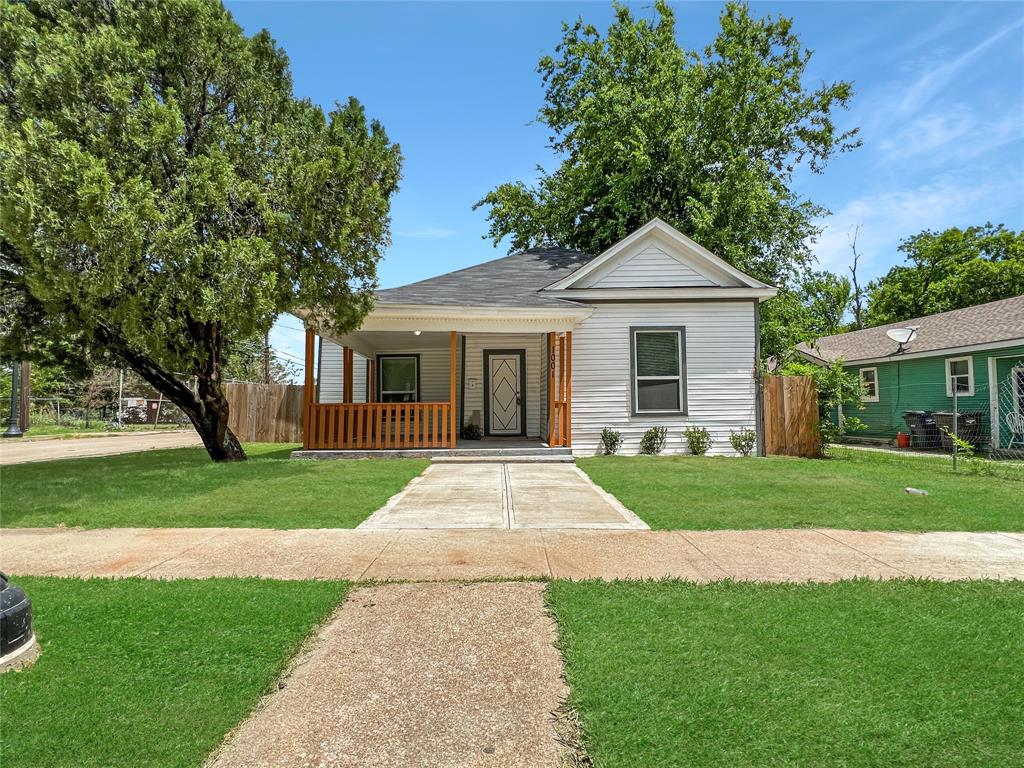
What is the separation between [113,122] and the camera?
24.3 ft

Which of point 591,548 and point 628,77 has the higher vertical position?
point 628,77

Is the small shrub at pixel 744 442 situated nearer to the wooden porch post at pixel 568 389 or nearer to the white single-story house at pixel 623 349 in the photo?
the white single-story house at pixel 623 349

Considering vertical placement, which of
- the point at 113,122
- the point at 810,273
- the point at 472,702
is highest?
the point at 810,273

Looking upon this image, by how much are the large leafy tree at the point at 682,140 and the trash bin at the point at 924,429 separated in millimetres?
6444

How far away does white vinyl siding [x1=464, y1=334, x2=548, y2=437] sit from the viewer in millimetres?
14547

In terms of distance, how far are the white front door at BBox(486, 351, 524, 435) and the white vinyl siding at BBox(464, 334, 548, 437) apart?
21 centimetres

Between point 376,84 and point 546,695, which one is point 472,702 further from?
point 376,84

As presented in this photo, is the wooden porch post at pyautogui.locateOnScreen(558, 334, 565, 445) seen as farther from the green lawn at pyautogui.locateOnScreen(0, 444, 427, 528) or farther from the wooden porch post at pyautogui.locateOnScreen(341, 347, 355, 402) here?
the wooden porch post at pyautogui.locateOnScreen(341, 347, 355, 402)

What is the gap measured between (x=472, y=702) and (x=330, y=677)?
68 centimetres

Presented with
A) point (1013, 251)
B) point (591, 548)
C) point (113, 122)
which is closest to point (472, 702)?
point (591, 548)

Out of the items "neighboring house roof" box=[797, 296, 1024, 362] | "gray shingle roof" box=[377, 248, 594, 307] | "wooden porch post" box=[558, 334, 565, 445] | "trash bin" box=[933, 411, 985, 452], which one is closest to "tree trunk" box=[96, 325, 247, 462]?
"gray shingle roof" box=[377, 248, 594, 307]

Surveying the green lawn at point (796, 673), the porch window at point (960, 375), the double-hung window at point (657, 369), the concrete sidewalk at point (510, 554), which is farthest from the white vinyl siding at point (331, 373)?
the porch window at point (960, 375)

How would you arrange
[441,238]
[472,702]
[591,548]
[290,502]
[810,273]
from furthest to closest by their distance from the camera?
[810,273] → [441,238] → [290,502] → [591,548] → [472,702]

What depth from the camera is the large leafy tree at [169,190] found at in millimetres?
6723
